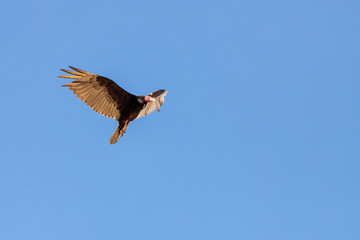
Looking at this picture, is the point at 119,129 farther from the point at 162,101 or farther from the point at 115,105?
the point at 162,101

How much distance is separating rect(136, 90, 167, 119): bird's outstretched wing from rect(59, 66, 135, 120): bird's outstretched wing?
93 cm

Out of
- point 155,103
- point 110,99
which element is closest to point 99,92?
point 110,99

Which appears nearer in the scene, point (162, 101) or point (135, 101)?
point (135, 101)

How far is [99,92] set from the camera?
55.3 feet

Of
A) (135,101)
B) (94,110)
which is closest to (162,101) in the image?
(135,101)

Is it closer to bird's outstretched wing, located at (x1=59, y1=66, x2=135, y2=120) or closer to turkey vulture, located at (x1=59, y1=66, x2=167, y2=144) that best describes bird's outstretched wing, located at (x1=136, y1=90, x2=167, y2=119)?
turkey vulture, located at (x1=59, y1=66, x2=167, y2=144)

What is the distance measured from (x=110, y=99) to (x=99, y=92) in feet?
1.51

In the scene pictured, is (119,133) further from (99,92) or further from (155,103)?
(155,103)

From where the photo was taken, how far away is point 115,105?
56.6 ft

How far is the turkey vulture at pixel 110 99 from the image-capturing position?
16422mm

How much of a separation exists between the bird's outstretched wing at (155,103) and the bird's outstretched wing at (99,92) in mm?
928

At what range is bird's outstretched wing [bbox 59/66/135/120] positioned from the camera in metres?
16.3

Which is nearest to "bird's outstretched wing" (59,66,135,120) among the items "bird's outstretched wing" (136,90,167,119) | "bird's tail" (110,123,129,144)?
"bird's tail" (110,123,129,144)

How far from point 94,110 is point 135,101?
4.40 ft
